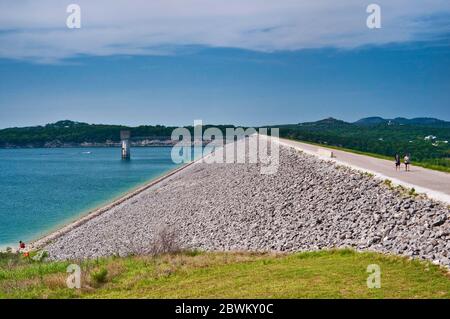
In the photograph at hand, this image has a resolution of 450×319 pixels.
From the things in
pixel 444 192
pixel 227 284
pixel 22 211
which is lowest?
pixel 22 211

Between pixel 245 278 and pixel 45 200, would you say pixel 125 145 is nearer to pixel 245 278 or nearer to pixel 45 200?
pixel 45 200

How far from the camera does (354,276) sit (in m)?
11.1

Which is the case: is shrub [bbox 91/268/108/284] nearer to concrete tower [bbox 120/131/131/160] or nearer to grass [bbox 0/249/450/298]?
grass [bbox 0/249/450/298]

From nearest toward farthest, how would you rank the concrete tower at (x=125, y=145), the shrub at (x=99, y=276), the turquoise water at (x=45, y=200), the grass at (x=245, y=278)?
the grass at (x=245, y=278) → the shrub at (x=99, y=276) → the turquoise water at (x=45, y=200) → the concrete tower at (x=125, y=145)

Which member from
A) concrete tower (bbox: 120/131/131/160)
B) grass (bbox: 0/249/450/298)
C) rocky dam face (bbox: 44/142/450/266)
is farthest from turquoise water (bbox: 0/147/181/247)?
concrete tower (bbox: 120/131/131/160)

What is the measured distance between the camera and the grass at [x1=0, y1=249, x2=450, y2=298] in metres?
10.2

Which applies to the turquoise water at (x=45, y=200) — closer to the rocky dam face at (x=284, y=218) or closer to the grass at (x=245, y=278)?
the rocky dam face at (x=284, y=218)

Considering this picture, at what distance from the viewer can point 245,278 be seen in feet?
39.4

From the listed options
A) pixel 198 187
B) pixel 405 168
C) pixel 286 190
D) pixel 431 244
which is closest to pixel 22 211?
pixel 198 187

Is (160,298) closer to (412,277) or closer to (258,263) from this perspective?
(258,263)

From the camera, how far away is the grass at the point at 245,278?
10203 mm

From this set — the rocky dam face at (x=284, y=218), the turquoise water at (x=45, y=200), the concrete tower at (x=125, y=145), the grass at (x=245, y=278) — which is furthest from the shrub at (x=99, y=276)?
the concrete tower at (x=125, y=145)
